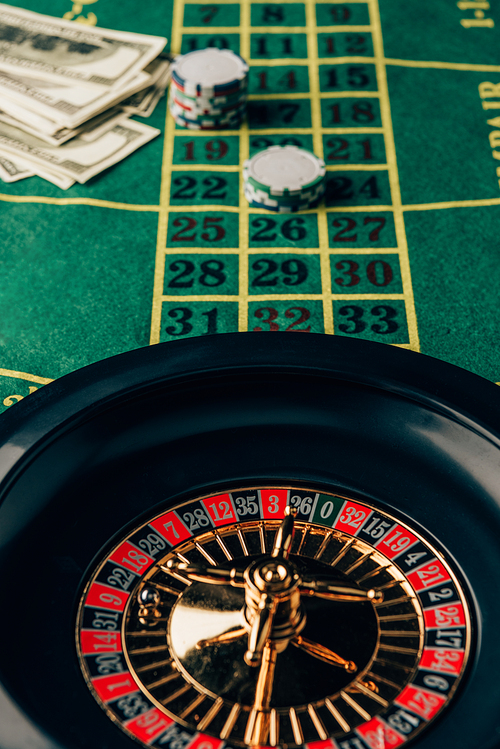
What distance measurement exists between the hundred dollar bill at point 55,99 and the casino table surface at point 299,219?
8.8 inches

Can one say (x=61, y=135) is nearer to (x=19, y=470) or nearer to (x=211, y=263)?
(x=211, y=263)

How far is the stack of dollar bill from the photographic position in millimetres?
3420

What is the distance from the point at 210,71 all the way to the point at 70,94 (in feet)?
2.20

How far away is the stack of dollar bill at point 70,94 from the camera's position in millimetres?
3420

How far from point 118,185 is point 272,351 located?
5.05ft

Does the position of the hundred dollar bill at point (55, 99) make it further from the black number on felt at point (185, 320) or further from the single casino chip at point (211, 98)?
the black number on felt at point (185, 320)

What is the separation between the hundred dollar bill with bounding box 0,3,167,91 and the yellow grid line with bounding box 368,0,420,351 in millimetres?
1107

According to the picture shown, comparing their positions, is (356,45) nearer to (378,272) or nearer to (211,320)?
(378,272)

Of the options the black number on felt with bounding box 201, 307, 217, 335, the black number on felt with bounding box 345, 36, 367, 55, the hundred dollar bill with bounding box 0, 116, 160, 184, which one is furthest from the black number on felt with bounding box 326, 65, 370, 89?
the black number on felt with bounding box 201, 307, 217, 335

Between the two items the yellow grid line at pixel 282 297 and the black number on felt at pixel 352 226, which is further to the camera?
the black number on felt at pixel 352 226

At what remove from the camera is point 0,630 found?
64.2 inches

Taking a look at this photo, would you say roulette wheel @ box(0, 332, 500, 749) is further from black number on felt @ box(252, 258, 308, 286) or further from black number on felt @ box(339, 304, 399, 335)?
black number on felt @ box(252, 258, 308, 286)

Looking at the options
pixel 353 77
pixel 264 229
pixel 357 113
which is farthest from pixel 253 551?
pixel 353 77

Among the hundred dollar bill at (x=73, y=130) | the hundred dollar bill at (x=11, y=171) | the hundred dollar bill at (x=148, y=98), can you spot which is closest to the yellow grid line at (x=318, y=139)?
the hundred dollar bill at (x=148, y=98)
